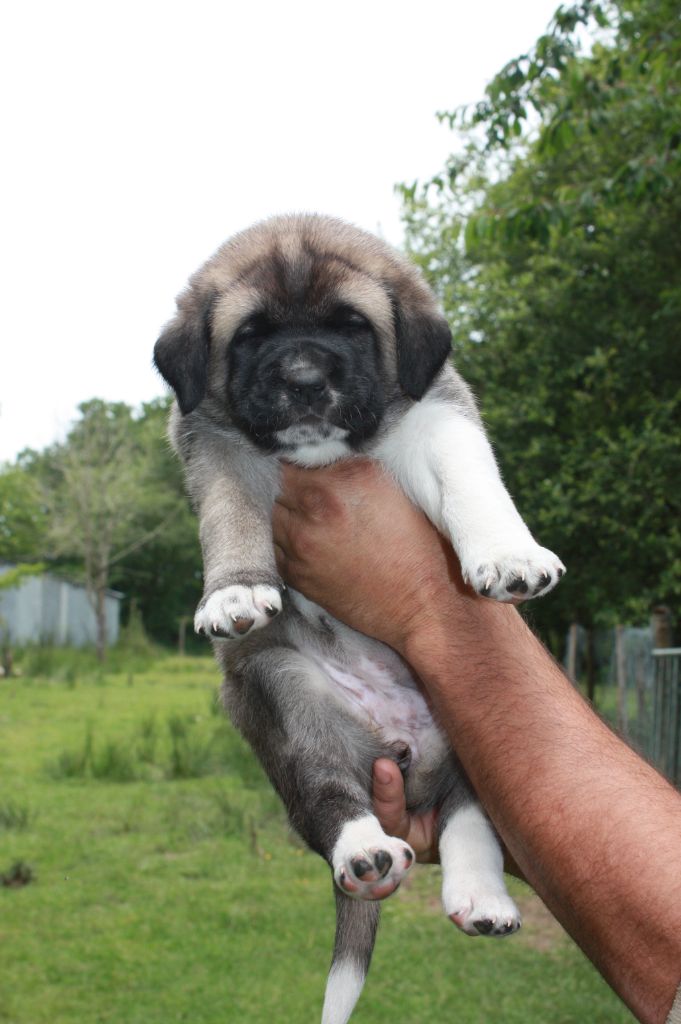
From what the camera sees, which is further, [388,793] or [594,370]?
[594,370]

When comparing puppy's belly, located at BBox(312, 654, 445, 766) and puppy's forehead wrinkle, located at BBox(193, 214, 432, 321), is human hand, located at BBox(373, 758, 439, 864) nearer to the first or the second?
puppy's belly, located at BBox(312, 654, 445, 766)

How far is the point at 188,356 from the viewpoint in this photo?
3340 millimetres

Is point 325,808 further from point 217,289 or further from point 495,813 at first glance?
point 217,289

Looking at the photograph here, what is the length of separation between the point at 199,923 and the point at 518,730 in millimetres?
6483

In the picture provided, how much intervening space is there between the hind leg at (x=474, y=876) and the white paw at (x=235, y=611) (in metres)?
0.91

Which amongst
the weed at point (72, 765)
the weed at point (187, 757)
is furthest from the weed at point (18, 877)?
the weed at point (187, 757)

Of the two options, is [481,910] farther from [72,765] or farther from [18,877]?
[72,765]

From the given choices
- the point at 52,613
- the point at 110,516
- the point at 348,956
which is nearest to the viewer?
the point at 348,956

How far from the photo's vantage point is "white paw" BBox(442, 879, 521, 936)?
2799 millimetres

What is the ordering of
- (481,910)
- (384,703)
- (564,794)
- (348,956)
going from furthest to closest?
(384,703) → (348,956) → (481,910) → (564,794)

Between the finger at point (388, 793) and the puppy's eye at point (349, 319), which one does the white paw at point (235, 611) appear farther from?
the puppy's eye at point (349, 319)

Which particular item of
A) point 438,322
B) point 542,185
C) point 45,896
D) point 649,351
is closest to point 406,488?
point 438,322

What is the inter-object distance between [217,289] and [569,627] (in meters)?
17.4

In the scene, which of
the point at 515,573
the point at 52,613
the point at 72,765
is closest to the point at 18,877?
the point at 72,765
